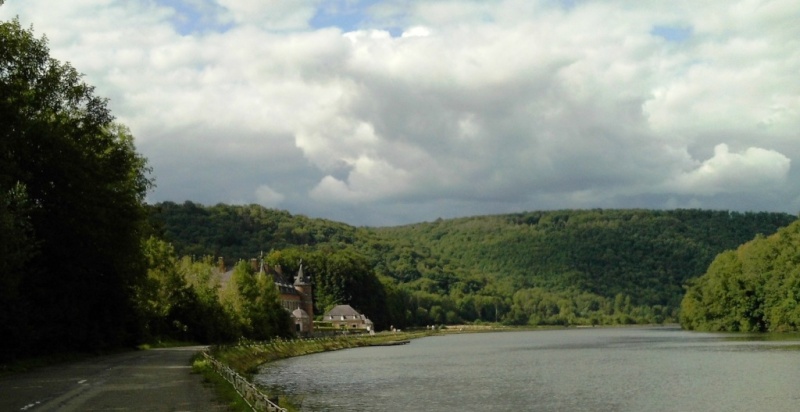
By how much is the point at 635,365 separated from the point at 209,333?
1565 inches

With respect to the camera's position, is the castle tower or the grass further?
the castle tower

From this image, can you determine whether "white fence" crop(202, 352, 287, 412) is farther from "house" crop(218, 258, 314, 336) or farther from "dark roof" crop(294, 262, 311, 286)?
"dark roof" crop(294, 262, 311, 286)

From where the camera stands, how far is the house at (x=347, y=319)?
154125 millimetres

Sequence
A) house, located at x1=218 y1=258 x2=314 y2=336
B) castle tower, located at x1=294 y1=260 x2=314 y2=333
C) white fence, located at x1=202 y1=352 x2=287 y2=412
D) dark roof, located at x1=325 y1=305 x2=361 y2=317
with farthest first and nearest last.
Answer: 1. dark roof, located at x1=325 y1=305 x2=361 y2=317
2. castle tower, located at x1=294 y1=260 x2=314 y2=333
3. house, located at x1=218 y1=258 x2=314 y2=336
4. white fence, located at x1=202 y1=352 x2=287 y2=412

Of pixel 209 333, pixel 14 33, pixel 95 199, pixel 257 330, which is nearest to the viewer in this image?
pixel 14 33

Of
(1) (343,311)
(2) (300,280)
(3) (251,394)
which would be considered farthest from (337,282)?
(3) (251,394)

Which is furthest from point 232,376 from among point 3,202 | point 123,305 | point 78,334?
point 123,305

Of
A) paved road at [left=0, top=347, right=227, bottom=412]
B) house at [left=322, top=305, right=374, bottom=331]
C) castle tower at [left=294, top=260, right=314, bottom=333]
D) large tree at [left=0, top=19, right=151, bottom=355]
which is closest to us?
paved road at [left=0, top=347, right=227, bottom=412]

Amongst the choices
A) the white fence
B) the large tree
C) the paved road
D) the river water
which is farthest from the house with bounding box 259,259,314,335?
the white fence

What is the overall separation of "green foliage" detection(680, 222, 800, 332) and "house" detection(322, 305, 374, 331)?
60619mm

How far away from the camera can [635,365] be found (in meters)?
59.0

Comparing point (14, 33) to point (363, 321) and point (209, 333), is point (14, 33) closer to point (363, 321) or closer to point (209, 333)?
point (209, 333)

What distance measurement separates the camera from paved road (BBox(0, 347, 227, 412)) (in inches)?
934

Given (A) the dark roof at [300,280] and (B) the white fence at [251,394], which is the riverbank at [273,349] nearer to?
(B) the white fence at [251,394]
